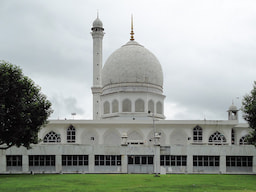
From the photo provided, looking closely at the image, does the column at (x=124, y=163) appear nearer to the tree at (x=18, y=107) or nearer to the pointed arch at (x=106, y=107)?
the tree at (x=18, y=107)

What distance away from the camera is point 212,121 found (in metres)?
55.6

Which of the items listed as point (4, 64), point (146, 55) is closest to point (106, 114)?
point (146, 55)

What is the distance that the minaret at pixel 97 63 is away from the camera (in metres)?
69.7

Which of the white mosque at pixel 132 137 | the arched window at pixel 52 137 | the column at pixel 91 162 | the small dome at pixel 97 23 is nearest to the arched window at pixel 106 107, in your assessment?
the white mosque at pixel 132 137

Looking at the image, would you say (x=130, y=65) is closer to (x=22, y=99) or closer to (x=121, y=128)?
(x=121, y=128)

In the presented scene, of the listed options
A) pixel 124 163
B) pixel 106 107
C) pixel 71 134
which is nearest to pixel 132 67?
pixel 106 107

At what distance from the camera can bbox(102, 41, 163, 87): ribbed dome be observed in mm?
60875

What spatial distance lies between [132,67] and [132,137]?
11288 millimetres

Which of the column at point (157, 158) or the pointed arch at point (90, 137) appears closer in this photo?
the column at point (157, 158)

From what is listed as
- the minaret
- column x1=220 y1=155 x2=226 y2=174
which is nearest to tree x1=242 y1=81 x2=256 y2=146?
column x1=220 y1=155 x2=226 y2=174

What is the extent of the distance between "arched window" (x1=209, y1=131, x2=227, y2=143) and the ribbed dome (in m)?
12.1

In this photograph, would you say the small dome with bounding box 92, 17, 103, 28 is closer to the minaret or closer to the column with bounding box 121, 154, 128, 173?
the minaret

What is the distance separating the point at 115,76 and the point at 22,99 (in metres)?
24.3

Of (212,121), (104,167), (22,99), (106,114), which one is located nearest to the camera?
(22,99)
